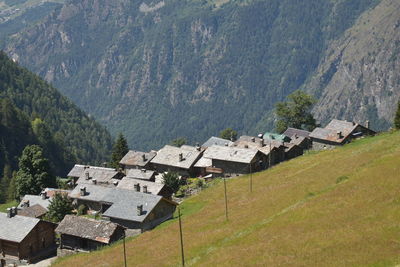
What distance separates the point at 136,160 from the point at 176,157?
1109cm

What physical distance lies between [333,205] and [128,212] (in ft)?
128

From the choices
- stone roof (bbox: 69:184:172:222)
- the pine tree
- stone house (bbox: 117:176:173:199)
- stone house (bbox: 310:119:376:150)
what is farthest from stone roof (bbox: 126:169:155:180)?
stone house (bbox: 310:119:376:150)

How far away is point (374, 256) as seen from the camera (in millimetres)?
44594

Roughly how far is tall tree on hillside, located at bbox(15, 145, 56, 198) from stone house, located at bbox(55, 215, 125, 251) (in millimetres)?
44149

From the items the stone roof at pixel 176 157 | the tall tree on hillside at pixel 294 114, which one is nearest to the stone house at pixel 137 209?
the stone roof at pixel 176 157

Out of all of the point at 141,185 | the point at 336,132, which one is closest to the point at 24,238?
the point at 141,185

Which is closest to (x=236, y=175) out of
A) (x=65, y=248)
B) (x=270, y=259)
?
(x=65, y=248)

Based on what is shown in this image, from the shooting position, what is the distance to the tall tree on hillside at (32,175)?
420 ft

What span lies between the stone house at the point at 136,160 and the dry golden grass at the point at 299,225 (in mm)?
39822

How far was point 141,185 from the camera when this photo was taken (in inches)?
4309

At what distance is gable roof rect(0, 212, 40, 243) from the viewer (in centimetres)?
8569

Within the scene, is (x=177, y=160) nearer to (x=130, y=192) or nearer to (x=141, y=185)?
(x=141, y=185)

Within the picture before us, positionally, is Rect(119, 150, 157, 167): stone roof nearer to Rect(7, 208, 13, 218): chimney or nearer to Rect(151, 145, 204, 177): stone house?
Rect(151, 145, 204, 177): stone house

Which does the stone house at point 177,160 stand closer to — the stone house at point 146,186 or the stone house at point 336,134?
the stone house at point 146,186
